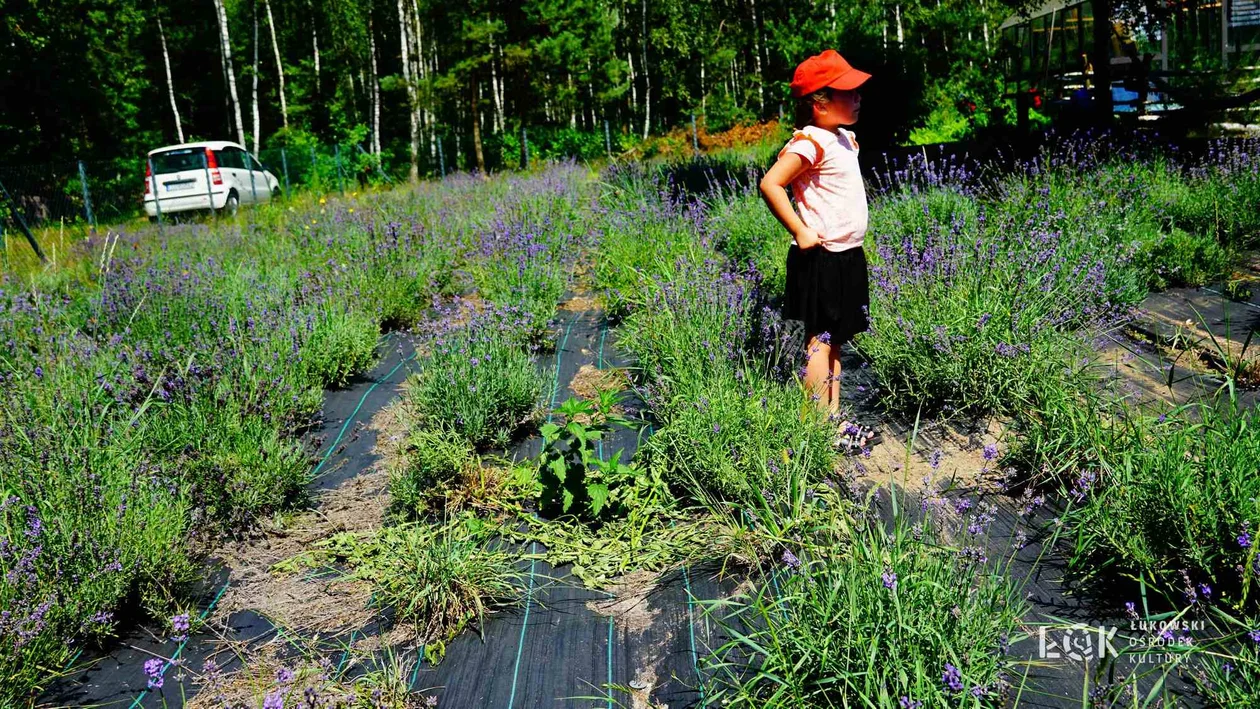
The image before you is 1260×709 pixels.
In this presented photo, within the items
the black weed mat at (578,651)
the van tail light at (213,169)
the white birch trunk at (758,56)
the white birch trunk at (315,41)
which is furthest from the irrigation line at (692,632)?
the white birch trunk at (315,41)

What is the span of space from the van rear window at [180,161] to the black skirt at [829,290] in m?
15.3

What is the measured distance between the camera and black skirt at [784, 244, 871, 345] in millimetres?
3426

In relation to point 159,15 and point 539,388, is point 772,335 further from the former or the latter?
point 159,15

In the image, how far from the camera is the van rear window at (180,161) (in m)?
15.6

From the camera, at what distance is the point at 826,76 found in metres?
3.23

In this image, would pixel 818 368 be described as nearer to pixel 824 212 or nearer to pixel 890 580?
pixel 824 212

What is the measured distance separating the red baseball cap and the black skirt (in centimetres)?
64

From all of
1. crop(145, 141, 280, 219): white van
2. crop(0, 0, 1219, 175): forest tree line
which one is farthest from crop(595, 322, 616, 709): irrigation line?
crop(0, 0, 1219, 175): forest tree line

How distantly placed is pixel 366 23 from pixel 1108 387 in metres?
31.5

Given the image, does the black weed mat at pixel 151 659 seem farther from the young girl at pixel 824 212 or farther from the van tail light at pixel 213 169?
the van tail light at pixel 213 169

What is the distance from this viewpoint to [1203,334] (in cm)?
439

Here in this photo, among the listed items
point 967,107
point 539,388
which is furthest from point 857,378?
point 967,107

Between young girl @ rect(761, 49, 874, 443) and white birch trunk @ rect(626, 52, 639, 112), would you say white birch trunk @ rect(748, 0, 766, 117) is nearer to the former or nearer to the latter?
white birch trunk @ rect(626, 52, 639, 112)

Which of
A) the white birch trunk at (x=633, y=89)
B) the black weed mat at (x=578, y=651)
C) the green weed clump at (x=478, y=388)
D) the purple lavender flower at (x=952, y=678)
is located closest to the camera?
the purple lavender flower at (x=952, y=678)
